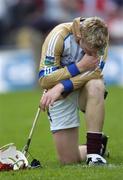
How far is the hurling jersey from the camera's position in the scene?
28.8ft

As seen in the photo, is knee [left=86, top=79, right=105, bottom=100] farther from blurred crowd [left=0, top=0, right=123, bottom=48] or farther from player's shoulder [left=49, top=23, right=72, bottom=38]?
blurred crowd [left=0, top=0, right=123, bottom=48]

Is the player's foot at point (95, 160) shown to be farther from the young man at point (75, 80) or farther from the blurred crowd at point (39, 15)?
the blurred crowd at point (39, 15)

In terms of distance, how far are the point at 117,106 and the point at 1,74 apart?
6180mm

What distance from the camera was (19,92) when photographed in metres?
23.2

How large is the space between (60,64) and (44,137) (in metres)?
4.25

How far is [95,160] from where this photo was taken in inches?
339

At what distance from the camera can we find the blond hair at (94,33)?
8.34 metres

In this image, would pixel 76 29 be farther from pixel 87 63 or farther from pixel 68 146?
pixel 68 146

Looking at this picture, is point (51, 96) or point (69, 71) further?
point (69, 71)

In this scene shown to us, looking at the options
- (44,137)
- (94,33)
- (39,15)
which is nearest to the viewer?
(94,33)

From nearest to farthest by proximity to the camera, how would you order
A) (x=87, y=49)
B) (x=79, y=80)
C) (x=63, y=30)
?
(x=87, y=49) < (x=79, y=80) < (x=63, y=30)

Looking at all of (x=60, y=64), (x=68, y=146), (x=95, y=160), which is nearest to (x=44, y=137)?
(x=68, y=146)

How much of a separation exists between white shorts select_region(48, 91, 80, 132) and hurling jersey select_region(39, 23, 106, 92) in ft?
0.87

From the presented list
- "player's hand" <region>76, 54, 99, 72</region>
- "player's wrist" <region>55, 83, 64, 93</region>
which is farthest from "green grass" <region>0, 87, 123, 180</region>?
"player's hand" <region>76, 54, 99, 72</region>
